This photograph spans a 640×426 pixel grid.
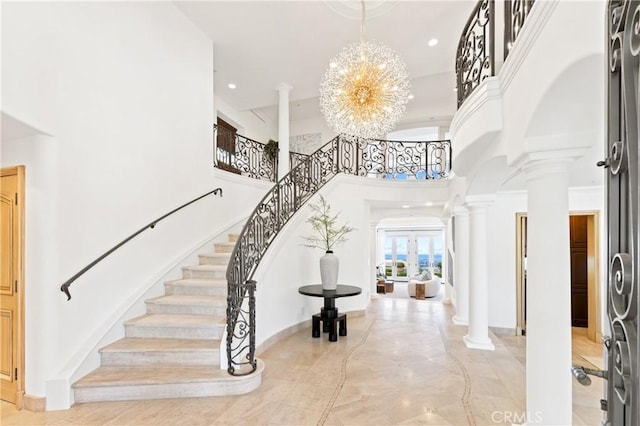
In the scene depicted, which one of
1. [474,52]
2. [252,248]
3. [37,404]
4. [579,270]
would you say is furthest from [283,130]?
[579,270]

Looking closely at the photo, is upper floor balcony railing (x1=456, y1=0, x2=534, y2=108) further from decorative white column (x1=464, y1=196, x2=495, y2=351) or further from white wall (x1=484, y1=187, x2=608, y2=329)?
white wall (x1=484, y1=187, x2=608, y2=329)

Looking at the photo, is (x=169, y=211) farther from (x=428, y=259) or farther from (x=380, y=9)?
(x=428, y=259)

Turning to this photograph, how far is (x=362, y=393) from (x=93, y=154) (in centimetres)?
395

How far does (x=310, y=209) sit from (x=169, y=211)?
2.46 m

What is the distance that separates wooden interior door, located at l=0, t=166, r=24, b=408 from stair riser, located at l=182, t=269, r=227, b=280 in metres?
2.08

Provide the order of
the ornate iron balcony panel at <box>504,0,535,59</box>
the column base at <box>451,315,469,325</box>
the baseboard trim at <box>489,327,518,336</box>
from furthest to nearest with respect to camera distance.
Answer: the baseboard trim at <box>489,327,518,336</box> < the column base at <box>451,315,469,325</box> < the ornate iron balcony panel at <box>504,0,535,59</box>

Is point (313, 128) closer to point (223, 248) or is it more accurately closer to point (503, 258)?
point (223, 248)

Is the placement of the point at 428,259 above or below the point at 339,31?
below

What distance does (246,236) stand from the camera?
4461mm

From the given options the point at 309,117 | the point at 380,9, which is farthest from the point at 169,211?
the point at 309,117

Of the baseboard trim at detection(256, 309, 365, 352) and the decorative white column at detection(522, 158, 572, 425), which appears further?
the baseboard trim at detection(256, 309, 365, 352)


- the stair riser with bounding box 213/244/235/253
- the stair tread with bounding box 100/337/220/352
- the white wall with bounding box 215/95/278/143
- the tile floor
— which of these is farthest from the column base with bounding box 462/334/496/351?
the white wall with bounding box 215/95/278/143

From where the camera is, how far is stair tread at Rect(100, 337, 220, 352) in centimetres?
374

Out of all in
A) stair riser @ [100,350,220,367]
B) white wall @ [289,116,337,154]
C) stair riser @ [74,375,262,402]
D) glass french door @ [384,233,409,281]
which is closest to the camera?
stair riser @ [74,375,262,402]
